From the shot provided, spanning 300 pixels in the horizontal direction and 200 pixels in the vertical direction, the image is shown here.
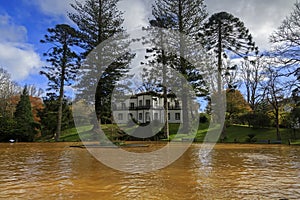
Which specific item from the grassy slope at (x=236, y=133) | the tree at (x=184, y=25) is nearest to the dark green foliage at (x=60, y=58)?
the grassy slope at (x=236, y=133)

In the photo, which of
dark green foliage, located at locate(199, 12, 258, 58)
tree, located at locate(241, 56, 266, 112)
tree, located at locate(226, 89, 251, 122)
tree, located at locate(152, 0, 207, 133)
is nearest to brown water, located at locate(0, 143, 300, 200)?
tree, located at locate(152, 0, 207, 133)

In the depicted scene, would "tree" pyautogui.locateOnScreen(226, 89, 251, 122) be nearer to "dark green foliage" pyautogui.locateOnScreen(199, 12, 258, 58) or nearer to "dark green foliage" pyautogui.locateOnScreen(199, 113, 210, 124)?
"dark green foliage" pyautogui.locateOnScreen(199, 113, 210, 124)

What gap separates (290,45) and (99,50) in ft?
46.0

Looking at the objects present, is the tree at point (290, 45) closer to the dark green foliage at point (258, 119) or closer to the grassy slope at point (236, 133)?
the grassy slope at point (236, 133)

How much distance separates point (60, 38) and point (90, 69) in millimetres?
4830

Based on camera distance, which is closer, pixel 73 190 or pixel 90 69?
pixel 73 190

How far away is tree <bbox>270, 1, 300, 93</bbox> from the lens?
16.0 metres

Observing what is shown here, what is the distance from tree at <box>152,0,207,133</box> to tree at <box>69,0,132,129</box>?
3856 millimetres

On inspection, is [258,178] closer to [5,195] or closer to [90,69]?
[5,195]

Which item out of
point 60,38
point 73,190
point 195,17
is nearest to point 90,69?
point 60,38

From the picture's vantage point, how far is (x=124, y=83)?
2305 cm

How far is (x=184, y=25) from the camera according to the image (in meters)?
21.8

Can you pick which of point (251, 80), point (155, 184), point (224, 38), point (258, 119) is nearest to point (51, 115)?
point (224, 38)

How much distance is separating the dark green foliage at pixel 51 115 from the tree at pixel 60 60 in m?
0.91
